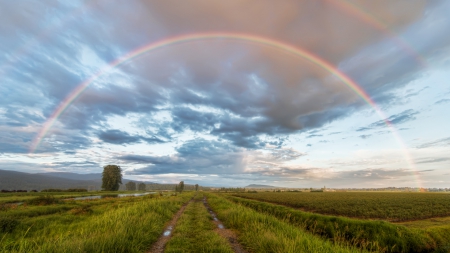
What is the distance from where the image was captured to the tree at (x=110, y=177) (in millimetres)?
110750

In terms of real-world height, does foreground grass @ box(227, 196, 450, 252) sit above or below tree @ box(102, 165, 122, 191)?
below

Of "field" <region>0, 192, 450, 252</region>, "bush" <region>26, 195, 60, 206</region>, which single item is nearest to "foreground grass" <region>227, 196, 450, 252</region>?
"field" <region>0, 192, 450, 252</region>

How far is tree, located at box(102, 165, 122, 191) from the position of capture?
363 ft

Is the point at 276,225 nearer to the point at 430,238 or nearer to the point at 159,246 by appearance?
the point at 159,246

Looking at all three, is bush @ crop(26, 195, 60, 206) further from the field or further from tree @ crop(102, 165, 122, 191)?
tree @ crop(102, 165, 122, 191)

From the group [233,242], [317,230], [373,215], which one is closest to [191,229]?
[233,242]

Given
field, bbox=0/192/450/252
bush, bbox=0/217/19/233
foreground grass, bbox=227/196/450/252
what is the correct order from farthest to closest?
foreground grass, bbox=227/196/450/252
bush, bbox=0/217/19/233
field, bbox=0/192/450/252

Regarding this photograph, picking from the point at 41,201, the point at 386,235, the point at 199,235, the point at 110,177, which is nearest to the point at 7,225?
the point at 199,235

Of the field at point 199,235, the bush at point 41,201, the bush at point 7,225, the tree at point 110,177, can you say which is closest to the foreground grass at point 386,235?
the field at point 199,235

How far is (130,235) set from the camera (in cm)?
966

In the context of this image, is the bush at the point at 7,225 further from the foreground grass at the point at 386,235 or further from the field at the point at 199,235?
the foreground grass at the point at 386,235

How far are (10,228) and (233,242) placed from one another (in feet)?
51.9

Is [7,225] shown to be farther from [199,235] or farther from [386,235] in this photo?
[386,235]

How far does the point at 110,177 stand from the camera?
363 feet
